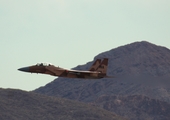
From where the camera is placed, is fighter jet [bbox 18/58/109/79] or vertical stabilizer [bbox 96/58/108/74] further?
vertical stabilizer [bbox 96/58/108/74]

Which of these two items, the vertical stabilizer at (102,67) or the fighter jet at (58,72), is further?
the vertical stabilizer at (102,67)

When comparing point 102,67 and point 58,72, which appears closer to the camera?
point 58,72

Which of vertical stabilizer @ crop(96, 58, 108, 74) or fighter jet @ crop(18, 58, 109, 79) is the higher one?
vertical stabilizer @ crop(96, 58, 108, 74)

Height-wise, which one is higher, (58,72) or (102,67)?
(102,67)

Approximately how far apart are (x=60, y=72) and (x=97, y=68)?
36.5 ft

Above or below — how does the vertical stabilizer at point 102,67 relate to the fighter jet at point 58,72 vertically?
above

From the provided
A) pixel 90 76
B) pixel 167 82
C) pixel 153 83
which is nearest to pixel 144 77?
pixel 153 83

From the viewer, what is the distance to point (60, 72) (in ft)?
430

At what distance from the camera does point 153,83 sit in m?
157

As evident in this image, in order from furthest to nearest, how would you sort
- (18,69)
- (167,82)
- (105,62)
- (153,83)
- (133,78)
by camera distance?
(167,82), (153,83), (133,78), (105,62), (18,69)

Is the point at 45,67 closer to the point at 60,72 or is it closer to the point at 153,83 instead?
the point at 60,72

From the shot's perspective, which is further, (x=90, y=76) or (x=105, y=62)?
(x=105, y=62)

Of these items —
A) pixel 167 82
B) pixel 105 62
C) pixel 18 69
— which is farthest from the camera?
pixel 167 82

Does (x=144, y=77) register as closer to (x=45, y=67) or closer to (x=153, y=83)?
(x=153, y=83)
